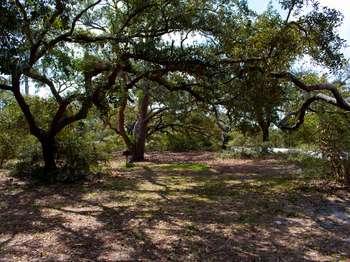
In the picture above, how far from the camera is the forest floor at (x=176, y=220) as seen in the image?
4.21 m

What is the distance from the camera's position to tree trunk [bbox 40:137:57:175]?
8945 millimetres

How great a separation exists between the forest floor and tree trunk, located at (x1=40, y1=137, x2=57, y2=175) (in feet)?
2.06

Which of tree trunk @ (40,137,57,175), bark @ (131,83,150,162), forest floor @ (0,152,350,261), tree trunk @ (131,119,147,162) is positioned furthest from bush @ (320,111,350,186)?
tree trunk @ (131,119,147,162)

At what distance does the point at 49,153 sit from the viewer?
8984 mm

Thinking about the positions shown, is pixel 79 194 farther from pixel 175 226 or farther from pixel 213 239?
pixel 213 239

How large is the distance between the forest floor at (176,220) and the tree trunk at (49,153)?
2.06ft

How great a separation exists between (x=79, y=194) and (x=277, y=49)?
14.9 feet

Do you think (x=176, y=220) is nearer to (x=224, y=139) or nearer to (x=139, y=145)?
(x=139, y=145)

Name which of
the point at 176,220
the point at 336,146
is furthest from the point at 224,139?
the point at 176,220

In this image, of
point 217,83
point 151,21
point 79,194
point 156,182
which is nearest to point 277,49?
point 217,83

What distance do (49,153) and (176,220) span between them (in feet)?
14.9

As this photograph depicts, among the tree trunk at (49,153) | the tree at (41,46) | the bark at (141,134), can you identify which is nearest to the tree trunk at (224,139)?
the bark at (141,134)

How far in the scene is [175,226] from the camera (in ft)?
16.9

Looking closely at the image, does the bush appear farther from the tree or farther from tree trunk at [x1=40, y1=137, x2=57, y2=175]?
tree trunk at [x1=40, y1=137, x2=57, y2=175]
